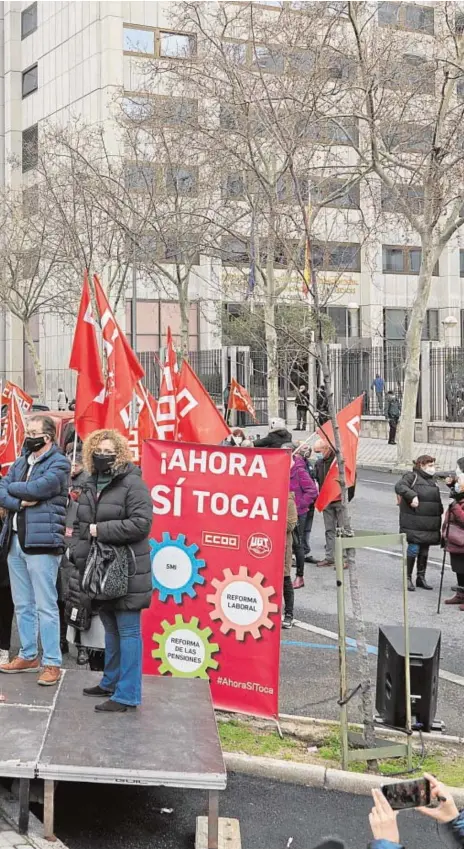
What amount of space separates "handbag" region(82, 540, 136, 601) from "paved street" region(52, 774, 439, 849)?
3.75 ft

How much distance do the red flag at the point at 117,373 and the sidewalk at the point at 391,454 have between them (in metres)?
16.0

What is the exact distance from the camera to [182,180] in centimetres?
2742

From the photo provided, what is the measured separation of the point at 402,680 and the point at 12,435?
6497 millimetres

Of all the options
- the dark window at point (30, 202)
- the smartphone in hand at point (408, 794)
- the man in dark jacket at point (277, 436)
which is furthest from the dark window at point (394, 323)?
the smartphone in hand at point (408, 794)

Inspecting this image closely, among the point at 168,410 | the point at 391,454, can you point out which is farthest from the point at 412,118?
the point at 168,410

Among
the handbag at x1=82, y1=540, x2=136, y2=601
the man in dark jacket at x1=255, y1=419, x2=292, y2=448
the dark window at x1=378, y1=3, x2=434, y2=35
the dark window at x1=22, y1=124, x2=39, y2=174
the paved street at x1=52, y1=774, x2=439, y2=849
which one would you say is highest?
the dark window at x1=22, y1=124, x2=39, y2=174

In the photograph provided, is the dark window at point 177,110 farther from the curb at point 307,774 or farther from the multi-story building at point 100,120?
the curb at point 307,774

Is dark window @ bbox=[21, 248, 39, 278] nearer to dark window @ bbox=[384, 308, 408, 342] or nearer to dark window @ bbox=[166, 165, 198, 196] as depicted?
dark window @ bbox=[166, 165, 198, 196]

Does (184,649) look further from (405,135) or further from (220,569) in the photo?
(405,135)

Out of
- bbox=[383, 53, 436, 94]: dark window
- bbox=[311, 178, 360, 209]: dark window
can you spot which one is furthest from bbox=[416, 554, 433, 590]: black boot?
bbox=[383, 53, 436, 94]: dark window

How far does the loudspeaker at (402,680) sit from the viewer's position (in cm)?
600

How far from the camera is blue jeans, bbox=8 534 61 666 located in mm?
6430

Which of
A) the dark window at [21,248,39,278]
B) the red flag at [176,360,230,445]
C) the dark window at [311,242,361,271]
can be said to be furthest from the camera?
the dark window at [21,248,39,278]

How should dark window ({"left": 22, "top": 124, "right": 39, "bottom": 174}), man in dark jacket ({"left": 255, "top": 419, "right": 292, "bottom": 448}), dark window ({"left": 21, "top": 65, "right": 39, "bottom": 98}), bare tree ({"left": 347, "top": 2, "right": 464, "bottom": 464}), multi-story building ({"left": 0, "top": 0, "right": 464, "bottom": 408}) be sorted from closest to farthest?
man in dark jacket ({"left": 255, "top": 419, "right": 292, "bottom": 448}), bare tree ({"left": 347, "top": 2, "right": 464, "bottom": 464}), multi-story building ({"left": 0, "top": 0, "right": 464, "bottom": 408}), dark window ({"left": 22, "top": 124, "right": 39, "bottom": 174}), dark window ({"left": 21, "top": 65, "right": 39, "bottom": 98})
